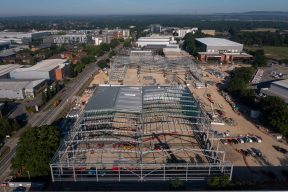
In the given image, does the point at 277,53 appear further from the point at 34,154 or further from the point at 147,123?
the point at 34,154

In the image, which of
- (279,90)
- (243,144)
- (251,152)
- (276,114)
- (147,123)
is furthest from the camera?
(279,90)

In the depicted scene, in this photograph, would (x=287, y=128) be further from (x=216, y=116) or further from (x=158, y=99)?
(x=158, y=99)

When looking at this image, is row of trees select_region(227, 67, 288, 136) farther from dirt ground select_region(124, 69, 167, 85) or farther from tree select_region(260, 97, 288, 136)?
dirt ground select_region(124, 69, 167, 85)

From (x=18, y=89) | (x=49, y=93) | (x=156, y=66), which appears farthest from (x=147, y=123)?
(x=156, y=66)

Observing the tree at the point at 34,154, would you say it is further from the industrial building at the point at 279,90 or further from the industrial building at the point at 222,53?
the industrial building at the point at 222,53

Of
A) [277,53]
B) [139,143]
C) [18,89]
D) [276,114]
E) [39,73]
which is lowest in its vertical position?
[139,143]
